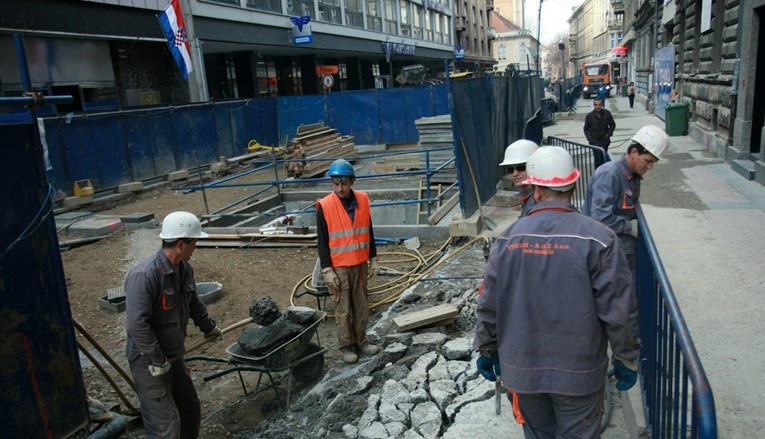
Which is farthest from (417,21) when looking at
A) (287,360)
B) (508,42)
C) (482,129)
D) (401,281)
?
(508,42)

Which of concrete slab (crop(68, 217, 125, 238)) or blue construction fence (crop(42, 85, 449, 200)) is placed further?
blue construction fence (crop(42, 85, 449, 200))

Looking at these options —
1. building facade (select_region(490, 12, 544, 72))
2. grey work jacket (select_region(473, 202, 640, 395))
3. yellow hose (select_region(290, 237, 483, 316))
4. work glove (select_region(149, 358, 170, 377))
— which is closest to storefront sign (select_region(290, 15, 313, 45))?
yellow hose (select_region(290, 237, 483, 316))

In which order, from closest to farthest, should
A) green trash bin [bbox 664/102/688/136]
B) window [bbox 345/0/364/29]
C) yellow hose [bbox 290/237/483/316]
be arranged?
yellow hose [bbox 290/237/483/316] → green trash bin [bbox 664/102/688/136] → window [bbox 345/0/364/29]

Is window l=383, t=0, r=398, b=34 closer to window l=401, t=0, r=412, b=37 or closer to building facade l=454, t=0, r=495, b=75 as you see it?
window l=401, t=0, r=412, b=37

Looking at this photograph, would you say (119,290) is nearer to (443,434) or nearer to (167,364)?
(167,364)

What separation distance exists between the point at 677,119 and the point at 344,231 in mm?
15644

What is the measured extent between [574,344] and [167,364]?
280 cm

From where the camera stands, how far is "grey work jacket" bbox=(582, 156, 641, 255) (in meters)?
Answer: 4.38

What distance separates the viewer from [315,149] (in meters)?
18.7

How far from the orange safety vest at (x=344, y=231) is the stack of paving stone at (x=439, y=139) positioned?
7.44m

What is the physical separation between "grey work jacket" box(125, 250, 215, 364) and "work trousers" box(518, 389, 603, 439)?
2521 mm

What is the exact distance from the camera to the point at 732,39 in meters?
12.0

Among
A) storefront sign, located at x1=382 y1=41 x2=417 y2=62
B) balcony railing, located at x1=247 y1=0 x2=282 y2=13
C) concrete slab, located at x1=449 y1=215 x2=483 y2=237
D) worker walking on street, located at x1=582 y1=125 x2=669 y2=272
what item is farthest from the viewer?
storefront sign, located at x1=382 y1=41 x2=417 y2=62

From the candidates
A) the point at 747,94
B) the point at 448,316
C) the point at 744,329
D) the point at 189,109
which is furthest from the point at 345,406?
the point at 189,109
